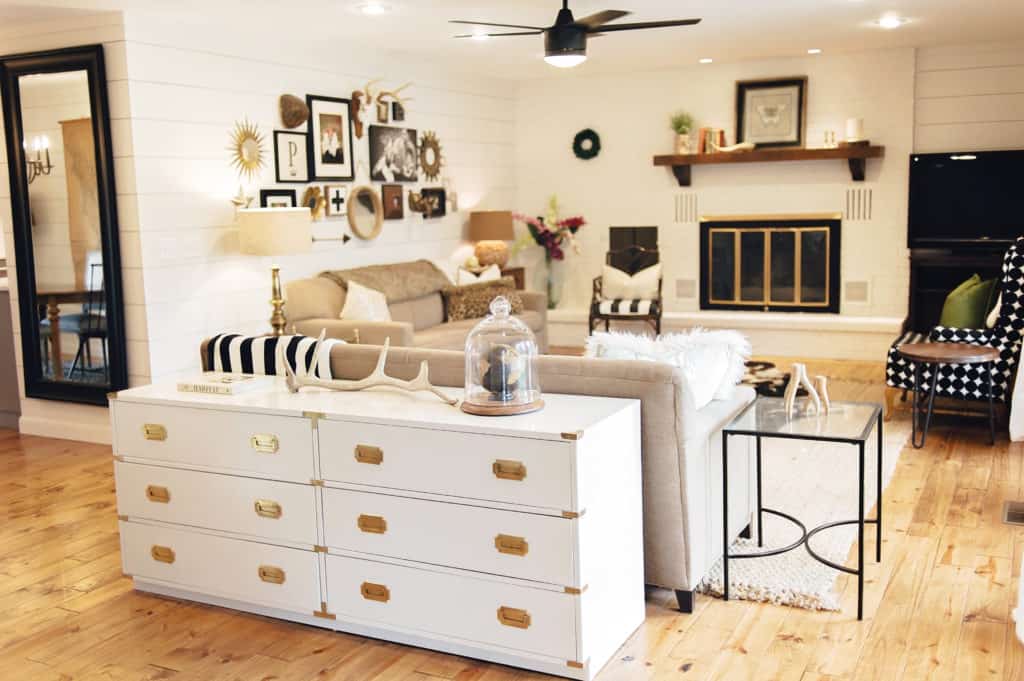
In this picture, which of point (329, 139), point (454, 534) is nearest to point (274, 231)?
point (329, 139)

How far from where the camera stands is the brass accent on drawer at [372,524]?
9.79 feet

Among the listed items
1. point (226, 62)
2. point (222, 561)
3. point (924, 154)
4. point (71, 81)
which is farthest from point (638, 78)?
point (222, 561)

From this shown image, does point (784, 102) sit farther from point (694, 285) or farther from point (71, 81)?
point (71, 81)

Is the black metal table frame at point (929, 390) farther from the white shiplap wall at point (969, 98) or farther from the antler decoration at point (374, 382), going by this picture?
the antler decoration at point (374, 382)

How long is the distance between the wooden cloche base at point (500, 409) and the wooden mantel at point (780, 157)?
5.81 metres

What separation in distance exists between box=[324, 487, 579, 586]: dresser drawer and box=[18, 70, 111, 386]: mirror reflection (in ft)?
10.8

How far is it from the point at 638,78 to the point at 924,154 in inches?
98.3

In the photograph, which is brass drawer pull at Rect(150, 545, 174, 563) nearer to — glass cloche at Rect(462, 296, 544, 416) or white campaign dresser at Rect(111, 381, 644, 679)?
white campaign dresser at Rect(111, 381, 644, 679)

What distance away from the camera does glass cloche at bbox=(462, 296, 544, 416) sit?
9.64 ft

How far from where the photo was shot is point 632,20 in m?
5.99

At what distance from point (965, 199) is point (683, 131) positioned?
7.61ft

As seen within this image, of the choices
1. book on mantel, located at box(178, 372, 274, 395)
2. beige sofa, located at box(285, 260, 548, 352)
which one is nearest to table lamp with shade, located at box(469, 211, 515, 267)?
beige sofa, located at box(285, 260, 548, 352)

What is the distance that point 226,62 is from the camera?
603 centimetres

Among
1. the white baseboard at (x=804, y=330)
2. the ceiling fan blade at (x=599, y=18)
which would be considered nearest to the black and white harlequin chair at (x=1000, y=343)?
the white baseboard at (x=804, y=330)
